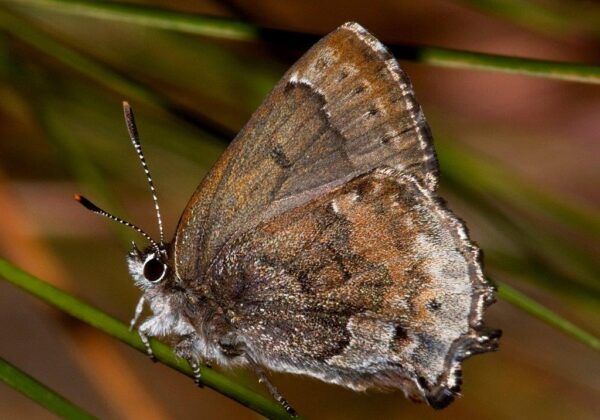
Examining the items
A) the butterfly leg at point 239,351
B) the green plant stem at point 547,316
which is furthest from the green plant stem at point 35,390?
the green plant stem at point 547,316

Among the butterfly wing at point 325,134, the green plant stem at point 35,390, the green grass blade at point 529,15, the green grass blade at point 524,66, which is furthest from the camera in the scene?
the green grass blade at point 529,15

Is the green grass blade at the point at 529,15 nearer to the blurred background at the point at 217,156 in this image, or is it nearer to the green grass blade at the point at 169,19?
the blurred background at the point at 217,156

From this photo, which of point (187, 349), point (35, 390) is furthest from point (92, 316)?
point (187, 349)

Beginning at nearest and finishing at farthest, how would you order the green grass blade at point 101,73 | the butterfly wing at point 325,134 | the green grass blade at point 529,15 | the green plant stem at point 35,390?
1. the green plant stem at point 35,390
2. the butterfly wing at point 325,134
3. the green grass blade at point 101,73
4. the green grass blade at point 529,15

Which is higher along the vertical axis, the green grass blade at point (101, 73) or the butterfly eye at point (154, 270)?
the green grass blade at point (101, 73)

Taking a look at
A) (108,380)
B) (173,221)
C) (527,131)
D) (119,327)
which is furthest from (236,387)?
(527,131)

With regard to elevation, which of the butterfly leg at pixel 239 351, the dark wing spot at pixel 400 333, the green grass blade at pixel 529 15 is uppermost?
the green grass blade at pixel 529 15

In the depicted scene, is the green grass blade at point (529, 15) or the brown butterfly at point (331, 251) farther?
the green grass blade at point (529, 15)
